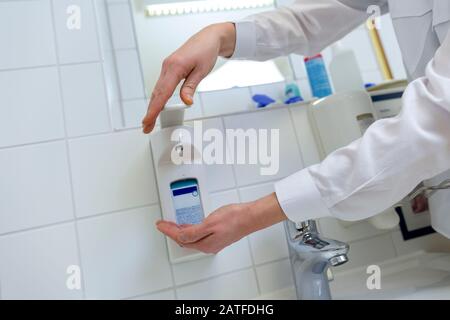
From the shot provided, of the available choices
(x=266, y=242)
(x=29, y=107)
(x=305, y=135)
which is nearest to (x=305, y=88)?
(x=305, y=135)

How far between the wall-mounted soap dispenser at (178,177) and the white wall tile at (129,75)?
0.64ft

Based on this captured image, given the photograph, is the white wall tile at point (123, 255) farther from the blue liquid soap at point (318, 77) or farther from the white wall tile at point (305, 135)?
the blue liquid soap at point (318, 77)

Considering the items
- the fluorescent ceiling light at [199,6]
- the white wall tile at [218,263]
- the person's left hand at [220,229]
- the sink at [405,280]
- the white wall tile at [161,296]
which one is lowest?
the sink at [405,280]

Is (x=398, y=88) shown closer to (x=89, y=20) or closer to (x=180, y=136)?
(x=180, y=136)

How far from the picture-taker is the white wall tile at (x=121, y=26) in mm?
864

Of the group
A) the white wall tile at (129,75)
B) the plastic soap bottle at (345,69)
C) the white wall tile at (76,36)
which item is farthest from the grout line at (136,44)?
the plastic soap bottle at (345,69)

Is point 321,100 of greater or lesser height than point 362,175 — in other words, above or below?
above

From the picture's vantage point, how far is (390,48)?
1.06 meters

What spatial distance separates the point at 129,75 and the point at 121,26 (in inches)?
5.6

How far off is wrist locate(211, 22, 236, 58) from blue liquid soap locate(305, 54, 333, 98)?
289 millimetres

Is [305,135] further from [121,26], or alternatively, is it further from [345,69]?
[121,26]

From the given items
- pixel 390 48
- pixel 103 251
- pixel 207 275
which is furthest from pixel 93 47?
pixel 390 48

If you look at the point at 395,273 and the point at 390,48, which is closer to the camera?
the point at 395,273
